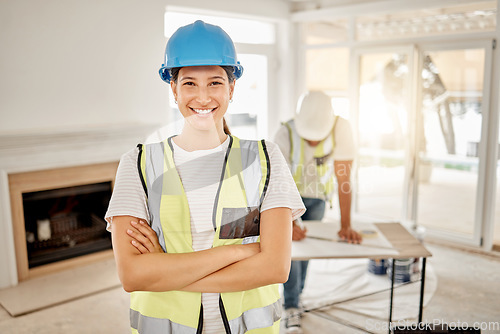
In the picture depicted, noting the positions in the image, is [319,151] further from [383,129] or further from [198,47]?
[383,129]

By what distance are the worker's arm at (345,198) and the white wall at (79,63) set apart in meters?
2.09

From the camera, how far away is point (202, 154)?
101 cm

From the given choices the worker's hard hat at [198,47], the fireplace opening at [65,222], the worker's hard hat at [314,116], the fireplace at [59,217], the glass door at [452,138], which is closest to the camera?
the worker's hard hat at [198,47]

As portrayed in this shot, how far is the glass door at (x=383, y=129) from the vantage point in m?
4.36

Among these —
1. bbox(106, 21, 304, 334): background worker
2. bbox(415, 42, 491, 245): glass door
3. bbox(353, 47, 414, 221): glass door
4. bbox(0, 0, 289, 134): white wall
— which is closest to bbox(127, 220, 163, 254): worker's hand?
bbox(106, 21, 304, 334): background worker

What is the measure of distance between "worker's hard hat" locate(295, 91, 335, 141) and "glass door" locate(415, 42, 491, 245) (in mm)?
2294

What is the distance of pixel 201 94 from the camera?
97 centimetres

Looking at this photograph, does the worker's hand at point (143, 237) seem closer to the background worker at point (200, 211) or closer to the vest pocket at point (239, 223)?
the background worker at point (200, 211)

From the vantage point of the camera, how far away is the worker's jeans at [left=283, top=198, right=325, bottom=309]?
2600 mm

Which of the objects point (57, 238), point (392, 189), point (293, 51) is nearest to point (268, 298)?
point (57, 238)

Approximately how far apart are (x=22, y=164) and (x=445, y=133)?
142 inches

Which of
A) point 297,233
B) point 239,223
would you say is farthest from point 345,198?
point 239,223

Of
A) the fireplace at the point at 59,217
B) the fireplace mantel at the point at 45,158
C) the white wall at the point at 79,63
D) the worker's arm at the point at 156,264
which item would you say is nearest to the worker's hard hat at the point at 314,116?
the worker's arm at the point at 156,264

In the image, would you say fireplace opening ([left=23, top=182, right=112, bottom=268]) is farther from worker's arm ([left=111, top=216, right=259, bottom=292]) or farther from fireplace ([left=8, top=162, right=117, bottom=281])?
worker's arm ([left=111, top=216, right=259, bottom=292])
